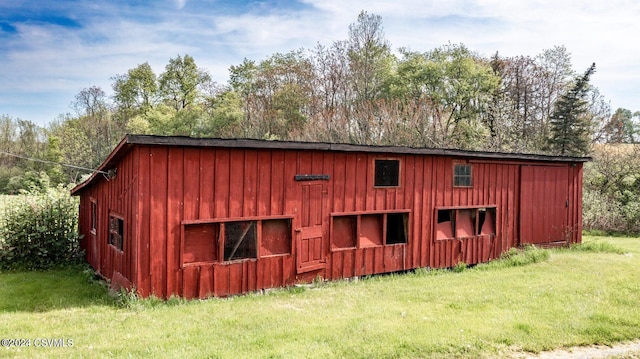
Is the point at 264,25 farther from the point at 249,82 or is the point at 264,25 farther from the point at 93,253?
the point at 249,82

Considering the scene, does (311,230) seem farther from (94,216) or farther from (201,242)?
(94,216)

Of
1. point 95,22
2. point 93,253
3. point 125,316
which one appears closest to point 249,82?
point 95,22

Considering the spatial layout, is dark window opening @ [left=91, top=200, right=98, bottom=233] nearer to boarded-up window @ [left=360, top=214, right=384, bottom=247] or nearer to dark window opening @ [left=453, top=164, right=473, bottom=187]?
boarded-up window @ [left=360, top=214, right=384, bottom=247]

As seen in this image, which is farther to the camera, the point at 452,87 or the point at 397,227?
the point at 452,87

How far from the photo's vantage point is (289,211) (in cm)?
977

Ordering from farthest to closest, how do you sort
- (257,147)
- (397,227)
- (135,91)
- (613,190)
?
(135,91), (613,190), (397,227), (257,147)

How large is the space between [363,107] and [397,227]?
777 inches

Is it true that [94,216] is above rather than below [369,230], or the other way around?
above

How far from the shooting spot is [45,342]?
6.23m

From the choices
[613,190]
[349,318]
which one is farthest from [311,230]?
[613,190]

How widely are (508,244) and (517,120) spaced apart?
21.1 m

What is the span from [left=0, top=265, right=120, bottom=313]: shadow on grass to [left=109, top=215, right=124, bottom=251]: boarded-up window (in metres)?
1.03

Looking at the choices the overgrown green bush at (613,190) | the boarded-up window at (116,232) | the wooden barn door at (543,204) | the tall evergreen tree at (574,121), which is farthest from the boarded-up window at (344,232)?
the tall evergreen tree at (574,121)

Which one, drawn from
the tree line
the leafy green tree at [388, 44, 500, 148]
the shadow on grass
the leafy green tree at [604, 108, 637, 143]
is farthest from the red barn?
the leafy green tree at [604, 108, 637, 143]
